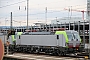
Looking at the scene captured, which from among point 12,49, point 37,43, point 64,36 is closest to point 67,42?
point 64,36

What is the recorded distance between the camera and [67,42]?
22406 mm

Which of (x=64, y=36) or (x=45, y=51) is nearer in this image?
(x=64, y=36)

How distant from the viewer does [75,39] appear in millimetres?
23234

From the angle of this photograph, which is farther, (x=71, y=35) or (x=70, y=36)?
(x=71, y=35)

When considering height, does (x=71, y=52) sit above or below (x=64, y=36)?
below

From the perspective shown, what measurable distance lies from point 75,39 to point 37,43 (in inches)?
220

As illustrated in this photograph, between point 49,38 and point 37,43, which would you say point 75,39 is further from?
point 37,43

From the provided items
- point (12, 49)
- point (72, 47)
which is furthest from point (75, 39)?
point (12, 49)

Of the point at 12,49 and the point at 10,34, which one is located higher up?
the point at 10,34

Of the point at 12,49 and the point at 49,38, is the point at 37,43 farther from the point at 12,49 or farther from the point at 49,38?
the point at 12,49

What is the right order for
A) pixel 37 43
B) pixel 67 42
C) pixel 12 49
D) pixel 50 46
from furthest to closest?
pixel 12 49
pixel 37 43
pixel 50 46
pixel 67 42

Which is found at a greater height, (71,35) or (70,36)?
(71,35)

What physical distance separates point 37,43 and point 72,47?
571 cm

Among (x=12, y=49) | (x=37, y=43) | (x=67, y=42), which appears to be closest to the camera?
(x=67, y=42)
